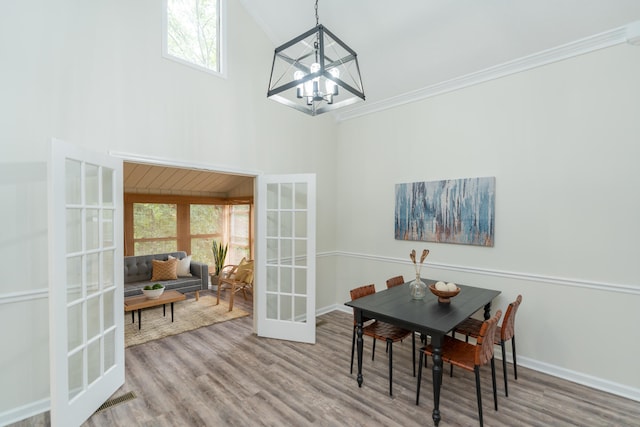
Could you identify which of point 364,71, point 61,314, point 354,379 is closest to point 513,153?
point 364,71

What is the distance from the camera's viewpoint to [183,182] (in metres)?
6.10

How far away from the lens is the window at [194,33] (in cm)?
315

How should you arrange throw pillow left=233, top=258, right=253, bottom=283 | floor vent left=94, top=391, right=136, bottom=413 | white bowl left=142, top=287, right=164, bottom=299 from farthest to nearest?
throw pillow left=233, top=258, right=253, bottom=283 < white bowl left=142, top=287, right=164, bottom=299 < floor vent left=94, top=391, right=136, bottom=413

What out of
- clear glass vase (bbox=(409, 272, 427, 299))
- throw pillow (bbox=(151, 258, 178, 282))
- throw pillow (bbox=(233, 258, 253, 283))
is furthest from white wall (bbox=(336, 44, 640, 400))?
throw pillow (bbox=(151, 258, 178, 282))

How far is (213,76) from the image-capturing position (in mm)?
3381

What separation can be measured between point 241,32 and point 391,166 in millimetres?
2504

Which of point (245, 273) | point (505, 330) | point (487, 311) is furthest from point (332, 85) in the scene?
point (245, 273)

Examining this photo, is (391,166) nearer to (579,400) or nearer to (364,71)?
(364,71)

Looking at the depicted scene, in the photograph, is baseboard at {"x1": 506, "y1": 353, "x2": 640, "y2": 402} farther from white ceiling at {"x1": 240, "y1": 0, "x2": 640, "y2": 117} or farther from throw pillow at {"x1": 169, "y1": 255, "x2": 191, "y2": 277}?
throw pillow at {"x1": 169, "y1": 255, "x2": 191, "y2": 277}

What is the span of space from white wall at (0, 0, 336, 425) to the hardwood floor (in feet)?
3.02

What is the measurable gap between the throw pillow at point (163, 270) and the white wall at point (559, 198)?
4.44m

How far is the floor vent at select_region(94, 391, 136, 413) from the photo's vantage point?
8.02ft

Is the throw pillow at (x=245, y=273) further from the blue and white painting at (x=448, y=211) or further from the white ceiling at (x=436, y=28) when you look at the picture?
the white ceiling at (x=436, y=28)

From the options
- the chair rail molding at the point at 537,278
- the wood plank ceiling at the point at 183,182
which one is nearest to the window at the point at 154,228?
the wood plank ceiling at the point at 183,182
